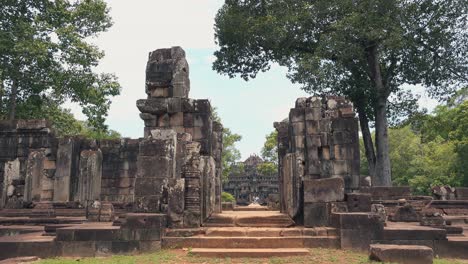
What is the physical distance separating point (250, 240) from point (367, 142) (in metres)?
17.3

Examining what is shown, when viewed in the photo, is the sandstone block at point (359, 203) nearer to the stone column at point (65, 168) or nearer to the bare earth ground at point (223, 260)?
the bare earth ground at point (223, 260)

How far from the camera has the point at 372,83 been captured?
2420 centimetres

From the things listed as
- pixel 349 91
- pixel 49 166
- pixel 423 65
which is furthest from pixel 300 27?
pixel 49 166

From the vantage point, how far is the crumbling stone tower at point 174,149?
9430 mm

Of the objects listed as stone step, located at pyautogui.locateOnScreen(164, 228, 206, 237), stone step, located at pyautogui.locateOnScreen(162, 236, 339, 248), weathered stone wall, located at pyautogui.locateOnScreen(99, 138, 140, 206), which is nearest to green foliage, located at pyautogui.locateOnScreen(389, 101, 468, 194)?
weathered stone wall, located at pyautogui.locateOnScreen(99, 138, 140, 206)

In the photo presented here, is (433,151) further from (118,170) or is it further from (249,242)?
(249,242)

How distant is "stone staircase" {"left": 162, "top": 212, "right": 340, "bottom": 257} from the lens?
8062 millimetres

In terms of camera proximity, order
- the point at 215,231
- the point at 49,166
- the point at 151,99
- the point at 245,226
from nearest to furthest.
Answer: the point at 215,231 → the point at 245,226 → the point at 151,99 → the point at 49,166

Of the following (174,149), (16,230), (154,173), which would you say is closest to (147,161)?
(154,173)

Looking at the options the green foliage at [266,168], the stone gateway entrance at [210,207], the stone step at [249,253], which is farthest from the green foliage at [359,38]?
the green foliage at [266,168]

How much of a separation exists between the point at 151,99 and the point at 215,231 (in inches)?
184

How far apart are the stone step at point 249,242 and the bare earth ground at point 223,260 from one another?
0.34 meters

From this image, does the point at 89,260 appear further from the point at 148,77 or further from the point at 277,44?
the point at 277,44

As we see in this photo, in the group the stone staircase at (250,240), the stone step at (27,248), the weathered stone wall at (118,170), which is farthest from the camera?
the weathered stone wall at (118,170)
